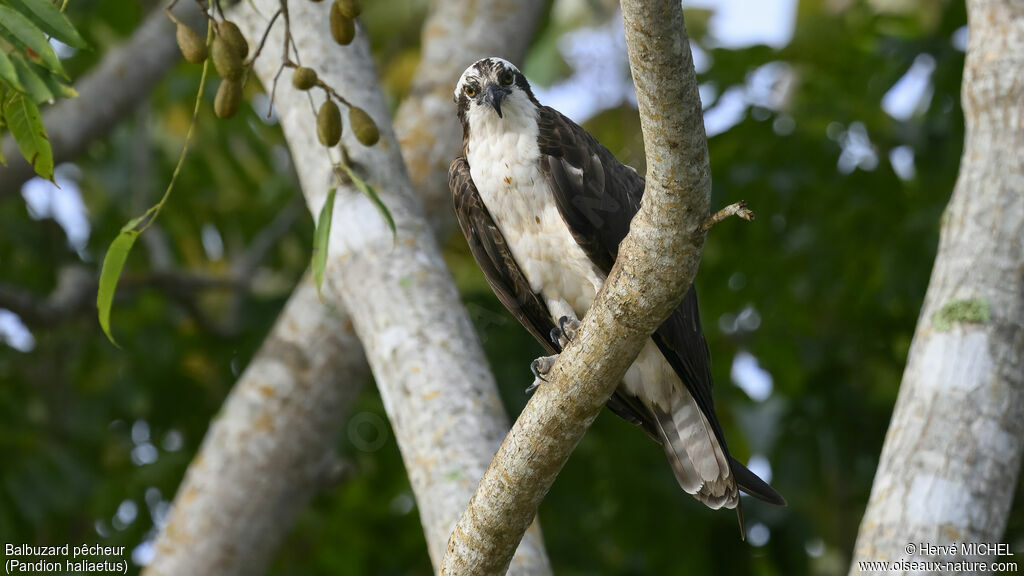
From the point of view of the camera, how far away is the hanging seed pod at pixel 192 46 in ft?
8.18

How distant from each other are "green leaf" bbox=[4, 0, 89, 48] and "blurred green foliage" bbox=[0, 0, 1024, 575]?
2934 mm

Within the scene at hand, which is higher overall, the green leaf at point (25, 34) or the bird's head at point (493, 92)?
the bird's head at point (493, 92)

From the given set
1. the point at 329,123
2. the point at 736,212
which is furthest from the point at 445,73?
the point at 736,212

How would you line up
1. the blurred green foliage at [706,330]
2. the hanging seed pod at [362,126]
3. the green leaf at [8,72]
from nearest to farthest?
1. the green leaf at [8,72]
2. the hanging seed pod at [362,126]
3. the blurred green foliage at [706,330]

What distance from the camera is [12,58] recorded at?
2.09 meters

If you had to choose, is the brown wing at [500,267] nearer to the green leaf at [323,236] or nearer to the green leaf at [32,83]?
the green leaf at [323,236]

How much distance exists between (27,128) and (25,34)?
0.29m

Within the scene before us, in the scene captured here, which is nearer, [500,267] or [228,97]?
[228,97]

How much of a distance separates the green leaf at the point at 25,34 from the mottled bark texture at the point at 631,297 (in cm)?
106

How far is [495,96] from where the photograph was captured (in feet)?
11.1

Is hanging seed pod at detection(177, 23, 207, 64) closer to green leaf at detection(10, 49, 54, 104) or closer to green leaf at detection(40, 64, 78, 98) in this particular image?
green leaf at detection(40, 64, 78, 98)

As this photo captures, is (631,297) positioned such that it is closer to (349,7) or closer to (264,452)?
(349,7)

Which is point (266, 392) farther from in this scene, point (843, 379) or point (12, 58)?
point (843, 379)

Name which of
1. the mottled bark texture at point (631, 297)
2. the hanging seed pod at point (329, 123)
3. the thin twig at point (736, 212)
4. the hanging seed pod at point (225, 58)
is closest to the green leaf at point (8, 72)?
the hanging seed pod at point (225, 58)
